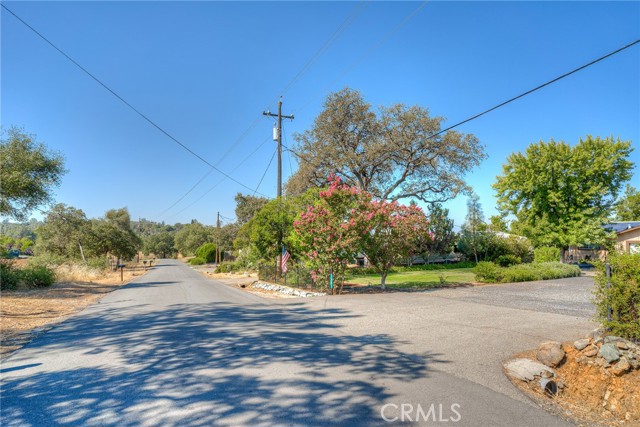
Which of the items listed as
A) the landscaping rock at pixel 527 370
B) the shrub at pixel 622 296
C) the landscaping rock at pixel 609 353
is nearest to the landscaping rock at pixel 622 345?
the landscaping rock at pixel 609 353

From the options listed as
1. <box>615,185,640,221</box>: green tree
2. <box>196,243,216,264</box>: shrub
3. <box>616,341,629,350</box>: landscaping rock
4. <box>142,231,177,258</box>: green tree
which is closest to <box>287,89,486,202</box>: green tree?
<box>616,341,629,350</box>: landscaping rock

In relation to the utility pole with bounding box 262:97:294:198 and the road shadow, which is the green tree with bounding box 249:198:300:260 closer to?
the utility pole with bounding box 262:97:294:198

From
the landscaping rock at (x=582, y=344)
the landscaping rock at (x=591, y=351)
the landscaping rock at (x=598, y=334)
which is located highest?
the landscaping rock at (x=598, y=334)

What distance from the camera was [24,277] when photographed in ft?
55.5

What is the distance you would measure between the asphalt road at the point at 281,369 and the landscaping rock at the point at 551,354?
588 mm

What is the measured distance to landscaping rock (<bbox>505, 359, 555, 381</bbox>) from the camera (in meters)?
4.82

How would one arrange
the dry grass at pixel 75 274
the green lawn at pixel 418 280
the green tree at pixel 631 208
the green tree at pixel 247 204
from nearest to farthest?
the green lawn at pixel 418 280, the dry grass at pixel 75 274, the green tree at pixel 247 204, the green tree at pixel 631 208

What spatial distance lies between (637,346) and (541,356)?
1.33 m

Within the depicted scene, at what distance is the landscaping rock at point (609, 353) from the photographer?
492 centimetres

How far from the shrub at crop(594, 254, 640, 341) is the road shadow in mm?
2986

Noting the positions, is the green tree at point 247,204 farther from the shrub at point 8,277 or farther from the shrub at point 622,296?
the shrub at point 622,296

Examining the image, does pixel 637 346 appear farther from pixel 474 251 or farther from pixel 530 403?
pixel 474 251

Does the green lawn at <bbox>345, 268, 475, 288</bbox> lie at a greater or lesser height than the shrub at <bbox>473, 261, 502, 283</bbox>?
lesser

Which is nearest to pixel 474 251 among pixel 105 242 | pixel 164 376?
pixel 164 376
